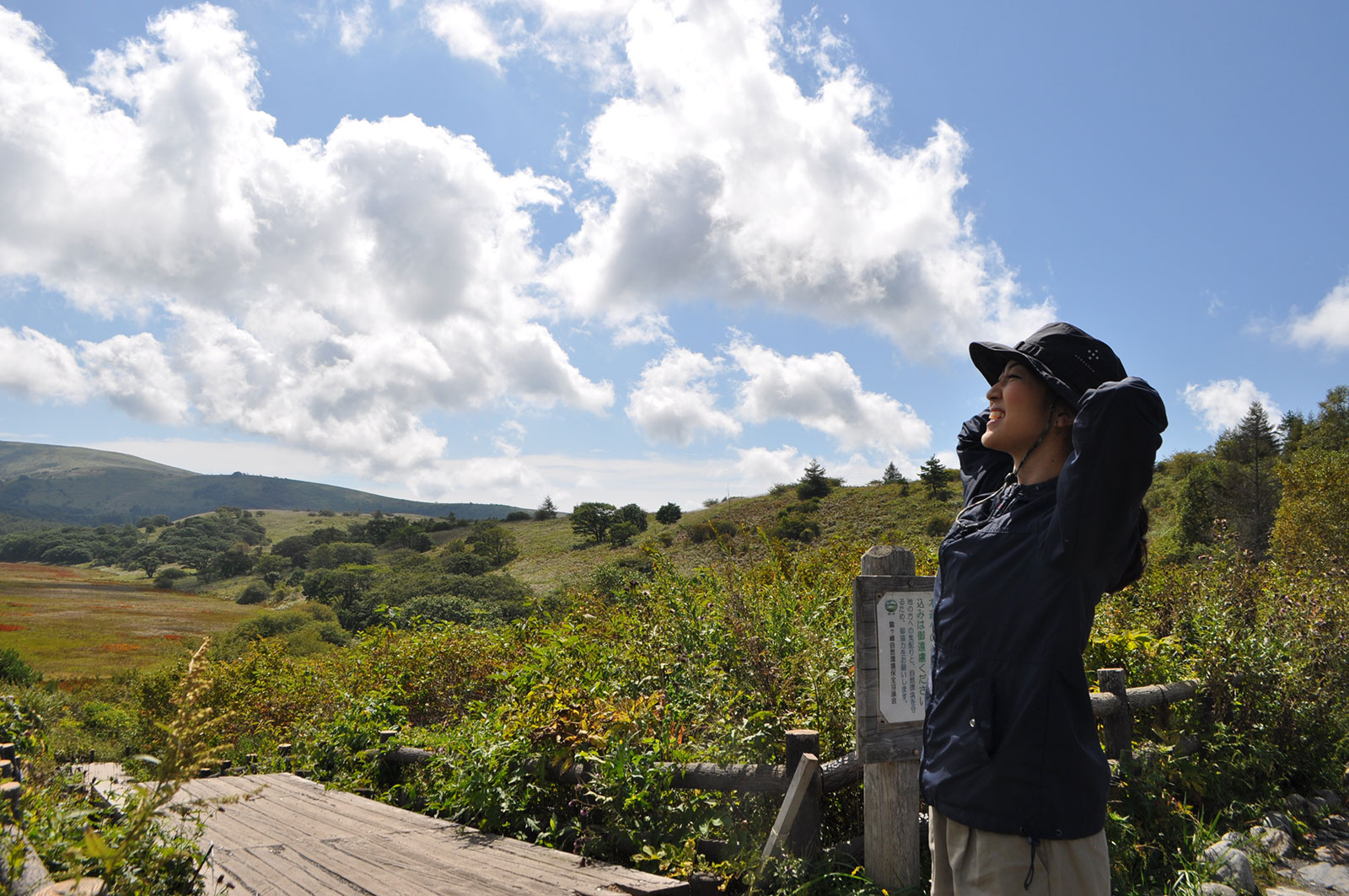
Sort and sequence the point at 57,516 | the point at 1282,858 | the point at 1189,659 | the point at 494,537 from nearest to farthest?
the point at 1282,858
the point at 1189,659
the point at 494,537
the point at 57,516

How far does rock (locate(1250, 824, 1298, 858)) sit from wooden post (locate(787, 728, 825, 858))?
9.55 feet

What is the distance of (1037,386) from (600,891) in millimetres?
2584

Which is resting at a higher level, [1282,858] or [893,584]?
[893,584]

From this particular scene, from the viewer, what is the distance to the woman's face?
1.84 metres

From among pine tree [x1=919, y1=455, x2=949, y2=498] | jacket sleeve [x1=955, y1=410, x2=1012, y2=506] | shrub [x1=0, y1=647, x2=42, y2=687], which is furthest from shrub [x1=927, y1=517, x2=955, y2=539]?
jacket sleeve [x1=955, y1=410, x2=1012, y2=506]

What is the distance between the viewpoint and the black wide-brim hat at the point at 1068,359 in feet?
5.82

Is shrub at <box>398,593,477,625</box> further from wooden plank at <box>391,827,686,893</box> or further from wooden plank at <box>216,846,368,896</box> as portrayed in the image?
wooden plank at <box>391,827,686,893</box>

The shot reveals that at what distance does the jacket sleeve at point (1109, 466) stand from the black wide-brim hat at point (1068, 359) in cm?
27

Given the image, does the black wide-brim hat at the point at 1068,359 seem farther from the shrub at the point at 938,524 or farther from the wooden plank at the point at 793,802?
the shrub at the point at 938,524

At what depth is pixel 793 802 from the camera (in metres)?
3.29

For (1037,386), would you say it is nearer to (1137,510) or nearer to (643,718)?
(1137,510)

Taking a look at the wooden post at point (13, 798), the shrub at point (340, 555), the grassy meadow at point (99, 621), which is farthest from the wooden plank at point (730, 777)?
the shrub at point (340, 555)

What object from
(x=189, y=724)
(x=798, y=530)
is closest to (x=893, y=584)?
(x=189, y=724)

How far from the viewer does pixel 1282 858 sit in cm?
425
